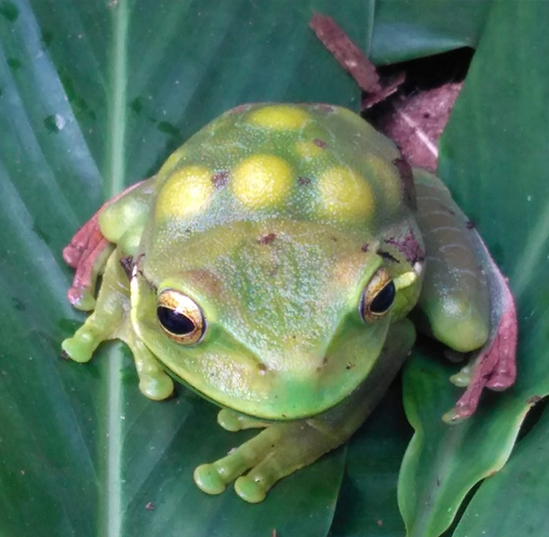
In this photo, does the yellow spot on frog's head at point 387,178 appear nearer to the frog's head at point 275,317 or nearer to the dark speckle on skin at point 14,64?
the frog's head at point 275,317

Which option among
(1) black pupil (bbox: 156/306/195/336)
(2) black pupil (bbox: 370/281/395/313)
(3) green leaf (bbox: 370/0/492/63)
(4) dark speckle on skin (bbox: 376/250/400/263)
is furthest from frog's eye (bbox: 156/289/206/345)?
(3) green leaf (bbox: 370/0/492/63)

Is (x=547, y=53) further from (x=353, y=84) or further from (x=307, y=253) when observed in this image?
(x=307, y=253)

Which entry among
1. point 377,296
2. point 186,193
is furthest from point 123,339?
point 377,296

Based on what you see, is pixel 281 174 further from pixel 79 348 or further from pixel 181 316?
pixel 79 348

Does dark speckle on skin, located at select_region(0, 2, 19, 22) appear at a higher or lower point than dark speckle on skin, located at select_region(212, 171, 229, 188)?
higher

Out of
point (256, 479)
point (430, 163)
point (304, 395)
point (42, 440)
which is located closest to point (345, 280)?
point (304, 395)

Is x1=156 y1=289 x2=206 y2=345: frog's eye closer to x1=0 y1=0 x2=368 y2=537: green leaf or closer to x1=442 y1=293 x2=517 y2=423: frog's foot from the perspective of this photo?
x1=0 y1=0 x2=368 y2=537: green leaf
